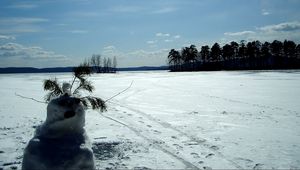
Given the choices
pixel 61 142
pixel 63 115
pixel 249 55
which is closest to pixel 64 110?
pixel 63 115

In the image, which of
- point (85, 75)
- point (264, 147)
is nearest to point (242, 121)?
point (264, 147)

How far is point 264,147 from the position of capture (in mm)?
6020

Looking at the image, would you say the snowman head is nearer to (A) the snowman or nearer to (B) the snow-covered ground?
(A) the snowman

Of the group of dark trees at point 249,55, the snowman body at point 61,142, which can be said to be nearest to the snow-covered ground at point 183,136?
the snowman body at point 61,142

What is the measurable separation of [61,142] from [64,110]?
0.44m

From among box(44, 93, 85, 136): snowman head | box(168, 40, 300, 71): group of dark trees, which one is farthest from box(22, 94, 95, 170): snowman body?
box(168, 40, 300, 71): group of dark trees

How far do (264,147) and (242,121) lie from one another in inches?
106

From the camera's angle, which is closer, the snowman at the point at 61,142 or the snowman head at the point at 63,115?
the snowman at the point at 61,142

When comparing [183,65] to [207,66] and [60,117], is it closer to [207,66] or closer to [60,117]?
[207,66]

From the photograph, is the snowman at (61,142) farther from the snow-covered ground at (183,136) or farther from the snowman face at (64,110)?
the snow-covered ground at (183,136)

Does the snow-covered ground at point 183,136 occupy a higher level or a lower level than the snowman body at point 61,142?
Result: lower

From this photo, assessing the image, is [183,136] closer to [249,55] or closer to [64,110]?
[64,110]

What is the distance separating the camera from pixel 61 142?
3.83 metres

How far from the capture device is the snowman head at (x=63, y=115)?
12.8 ft
